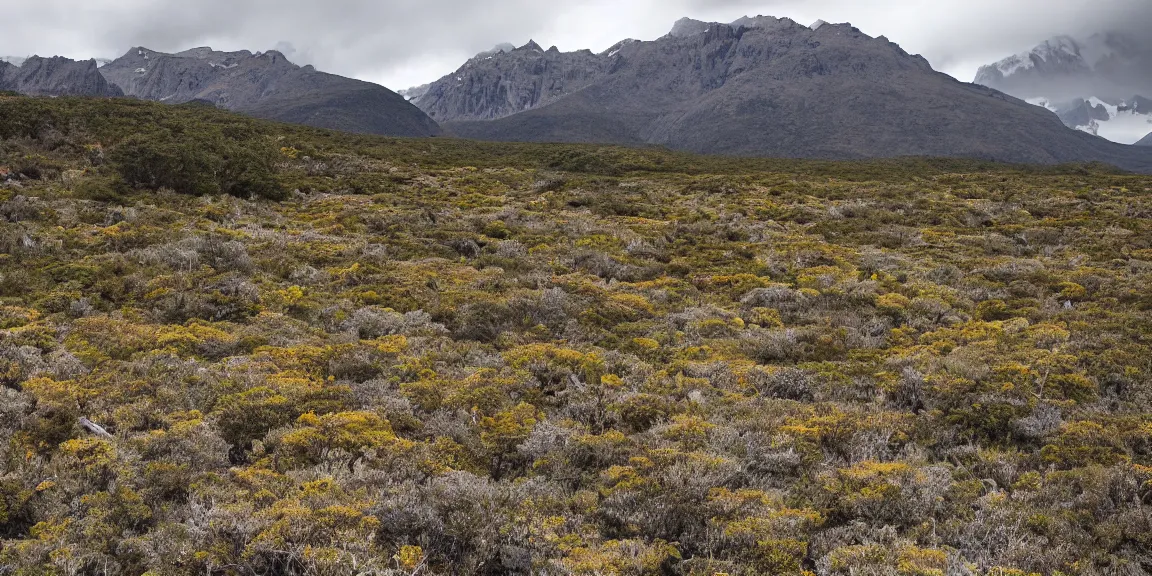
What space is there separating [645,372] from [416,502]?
178 inches

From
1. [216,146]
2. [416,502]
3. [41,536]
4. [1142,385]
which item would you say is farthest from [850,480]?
[216,146]

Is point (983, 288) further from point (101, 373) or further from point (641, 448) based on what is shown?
point (101, 373)

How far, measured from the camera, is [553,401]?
8344 millimetres

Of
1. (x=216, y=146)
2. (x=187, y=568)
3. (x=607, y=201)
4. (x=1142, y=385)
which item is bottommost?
(x=187, y=568)

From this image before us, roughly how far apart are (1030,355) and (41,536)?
40.9 feet

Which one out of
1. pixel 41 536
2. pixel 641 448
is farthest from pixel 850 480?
pixel 41 536

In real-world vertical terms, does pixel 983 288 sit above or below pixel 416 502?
above

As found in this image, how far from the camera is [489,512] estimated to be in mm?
5668

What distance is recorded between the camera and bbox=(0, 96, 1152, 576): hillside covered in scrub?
208 inches

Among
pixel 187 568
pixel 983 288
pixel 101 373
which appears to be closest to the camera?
pixel 187 568

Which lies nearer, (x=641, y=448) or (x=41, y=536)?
(x=41, y=536)

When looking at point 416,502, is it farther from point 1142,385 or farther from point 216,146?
point 216,146

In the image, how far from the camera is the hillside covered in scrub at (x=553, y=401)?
17.3ft

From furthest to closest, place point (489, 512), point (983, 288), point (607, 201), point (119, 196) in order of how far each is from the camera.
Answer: point (607, 201), point (119, 196), point (983, 288), point (489, 512)
